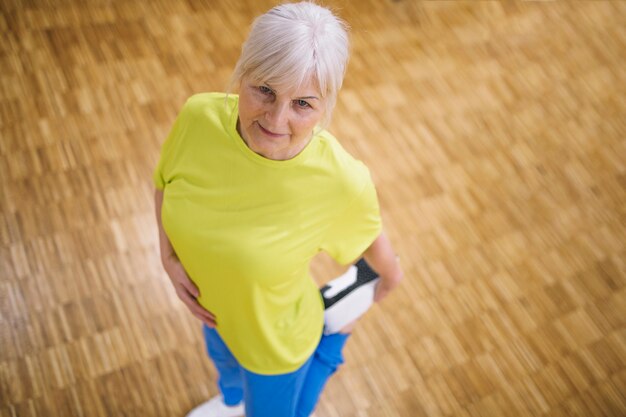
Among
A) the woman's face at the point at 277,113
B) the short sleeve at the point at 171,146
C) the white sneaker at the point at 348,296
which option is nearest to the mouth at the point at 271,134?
the woman's face at the point at 277,113

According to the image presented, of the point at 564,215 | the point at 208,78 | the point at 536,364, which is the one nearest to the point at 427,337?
the point at 536,364

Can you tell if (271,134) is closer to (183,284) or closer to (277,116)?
(277,116)

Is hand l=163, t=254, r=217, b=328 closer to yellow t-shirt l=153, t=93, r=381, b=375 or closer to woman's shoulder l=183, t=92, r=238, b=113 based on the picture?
yellow t-shirt l=153, t=93, r=381, b=375

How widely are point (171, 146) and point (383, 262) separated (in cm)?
52

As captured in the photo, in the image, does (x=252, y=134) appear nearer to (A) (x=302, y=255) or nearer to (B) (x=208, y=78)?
(A) (x=302, y=255)

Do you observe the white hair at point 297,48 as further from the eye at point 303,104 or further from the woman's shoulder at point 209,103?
the woman's shoulder at point 209,103

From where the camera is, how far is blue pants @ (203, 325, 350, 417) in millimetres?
1347

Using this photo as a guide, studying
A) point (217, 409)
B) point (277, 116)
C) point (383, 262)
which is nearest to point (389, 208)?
point (217, 409)

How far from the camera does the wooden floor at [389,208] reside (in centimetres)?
201

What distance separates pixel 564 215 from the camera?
2.66 metres

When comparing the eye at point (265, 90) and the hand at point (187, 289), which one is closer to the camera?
the eye at point (265, 90)

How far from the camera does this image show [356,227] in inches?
46.8

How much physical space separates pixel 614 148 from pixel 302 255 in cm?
239

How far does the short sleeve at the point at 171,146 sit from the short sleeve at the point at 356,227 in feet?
1.19
